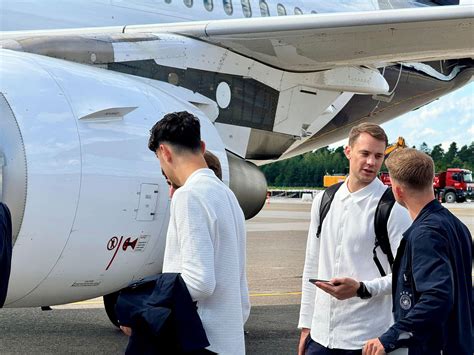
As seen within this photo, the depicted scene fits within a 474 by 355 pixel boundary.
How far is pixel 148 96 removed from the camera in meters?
6.88

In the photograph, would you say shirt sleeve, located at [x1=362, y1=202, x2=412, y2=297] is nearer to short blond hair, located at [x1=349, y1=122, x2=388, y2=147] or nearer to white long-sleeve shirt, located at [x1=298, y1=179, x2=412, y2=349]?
white long-sleeve shirt, located at [x1=298, y1=179, x2=412, y2=349]

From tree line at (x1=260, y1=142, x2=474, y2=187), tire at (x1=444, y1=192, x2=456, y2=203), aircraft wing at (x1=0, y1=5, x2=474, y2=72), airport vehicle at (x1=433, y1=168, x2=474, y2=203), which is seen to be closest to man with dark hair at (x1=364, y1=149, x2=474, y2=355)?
aircraft wing at (x1=0, y1=5, x2=474, y2=72)

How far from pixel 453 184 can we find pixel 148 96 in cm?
4248

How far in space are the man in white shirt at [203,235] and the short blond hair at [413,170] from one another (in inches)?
26.4

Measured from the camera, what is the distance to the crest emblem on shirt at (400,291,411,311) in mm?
3303

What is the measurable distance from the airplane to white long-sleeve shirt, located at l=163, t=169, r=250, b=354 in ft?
8.17

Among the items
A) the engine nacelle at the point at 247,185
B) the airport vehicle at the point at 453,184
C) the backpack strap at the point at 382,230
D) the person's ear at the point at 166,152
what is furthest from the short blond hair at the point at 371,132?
the airport vehicle at the point at 453,184

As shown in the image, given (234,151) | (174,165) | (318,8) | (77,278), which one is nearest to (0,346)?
(77,278)

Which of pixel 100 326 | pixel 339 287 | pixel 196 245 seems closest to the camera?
pixel 196 245

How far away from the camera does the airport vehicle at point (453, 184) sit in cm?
4719

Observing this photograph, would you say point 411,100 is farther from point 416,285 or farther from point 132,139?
point 416,285

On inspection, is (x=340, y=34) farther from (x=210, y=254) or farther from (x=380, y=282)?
(x=210, y=254)

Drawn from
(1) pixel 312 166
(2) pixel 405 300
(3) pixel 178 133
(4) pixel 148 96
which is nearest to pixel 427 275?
(2) pixel 405 300

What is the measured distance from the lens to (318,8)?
1190 centimetres
